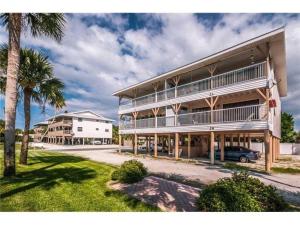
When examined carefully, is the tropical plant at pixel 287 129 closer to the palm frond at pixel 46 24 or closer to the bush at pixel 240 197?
the bush at pixel 240 197

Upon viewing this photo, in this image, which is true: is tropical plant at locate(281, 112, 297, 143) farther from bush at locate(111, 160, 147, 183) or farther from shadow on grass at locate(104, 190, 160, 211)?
shadow on grass at locate(104, 190, 160, 211)

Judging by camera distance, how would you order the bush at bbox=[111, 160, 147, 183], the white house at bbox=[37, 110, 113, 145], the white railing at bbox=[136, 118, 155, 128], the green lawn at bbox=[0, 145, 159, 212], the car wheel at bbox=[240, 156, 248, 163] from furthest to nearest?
the white house at bbox=[37, 110, 113, 145]
the white railing at bbox=[136, 118, 155, 128]
the car wheel at bbox=[240, 156, 248, 163]
the bush at bbox=[111, 160, 147, 183]
the green lawn at bbox=[0, 145, 159, 212]

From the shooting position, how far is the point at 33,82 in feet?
42.4

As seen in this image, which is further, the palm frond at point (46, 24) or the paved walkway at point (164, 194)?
the palm frond at point (46, 24)

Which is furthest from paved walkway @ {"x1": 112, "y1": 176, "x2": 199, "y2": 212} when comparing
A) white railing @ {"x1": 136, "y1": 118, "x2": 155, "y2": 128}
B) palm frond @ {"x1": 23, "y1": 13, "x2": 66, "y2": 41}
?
white railing @ {"x1": 136, "y1": 118, "x2": 155, "y2": 128}

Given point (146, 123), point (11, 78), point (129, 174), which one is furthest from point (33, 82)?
point (146, 123)

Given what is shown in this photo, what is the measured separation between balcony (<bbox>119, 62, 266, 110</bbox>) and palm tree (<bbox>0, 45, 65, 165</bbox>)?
1083cm

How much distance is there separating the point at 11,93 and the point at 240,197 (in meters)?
9.11

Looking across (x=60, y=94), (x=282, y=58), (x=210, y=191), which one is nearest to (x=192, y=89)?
(x=282, y=58)

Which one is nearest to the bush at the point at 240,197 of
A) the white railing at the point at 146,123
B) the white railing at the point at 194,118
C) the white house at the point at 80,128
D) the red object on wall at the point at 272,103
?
the red object on wall at the point at 272,103

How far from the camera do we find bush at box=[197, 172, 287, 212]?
4.84m

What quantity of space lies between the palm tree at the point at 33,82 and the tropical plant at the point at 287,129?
163ft

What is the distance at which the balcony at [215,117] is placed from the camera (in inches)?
583
